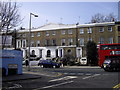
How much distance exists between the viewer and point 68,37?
194 ft

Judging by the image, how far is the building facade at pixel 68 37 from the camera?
180 feet

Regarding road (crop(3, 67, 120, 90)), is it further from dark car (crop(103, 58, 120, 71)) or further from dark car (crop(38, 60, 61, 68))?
dark car (crop(38, 60, 61, 68))

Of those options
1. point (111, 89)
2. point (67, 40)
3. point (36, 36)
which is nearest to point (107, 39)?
point (67, 40)

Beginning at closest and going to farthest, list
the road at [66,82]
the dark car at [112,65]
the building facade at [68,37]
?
the road at [66,82] < the dark car at [112,65] < the building facade at [68,37]

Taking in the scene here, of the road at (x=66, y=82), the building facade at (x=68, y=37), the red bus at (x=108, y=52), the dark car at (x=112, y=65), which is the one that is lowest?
the road at (x=66, y=82)

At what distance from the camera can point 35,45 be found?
6406 cm

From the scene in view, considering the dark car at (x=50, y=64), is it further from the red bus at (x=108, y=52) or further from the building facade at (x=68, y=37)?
the building facade at (x=68, y=37)

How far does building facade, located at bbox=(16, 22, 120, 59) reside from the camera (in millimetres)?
54844

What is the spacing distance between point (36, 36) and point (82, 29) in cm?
1538

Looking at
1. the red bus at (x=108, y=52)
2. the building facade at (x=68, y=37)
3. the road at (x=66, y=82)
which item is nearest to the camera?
the road at (x=66, y=82)

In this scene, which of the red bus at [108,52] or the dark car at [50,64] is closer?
the red bus at [108,52]

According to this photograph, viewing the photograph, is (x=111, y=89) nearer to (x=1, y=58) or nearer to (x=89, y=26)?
(x=1, y=58)

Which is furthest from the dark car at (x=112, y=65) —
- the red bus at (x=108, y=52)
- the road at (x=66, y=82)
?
the road at (x=66, y=82)

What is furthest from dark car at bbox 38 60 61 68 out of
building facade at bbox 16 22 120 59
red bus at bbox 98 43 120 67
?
building facade at bbox 16 22 120 59
